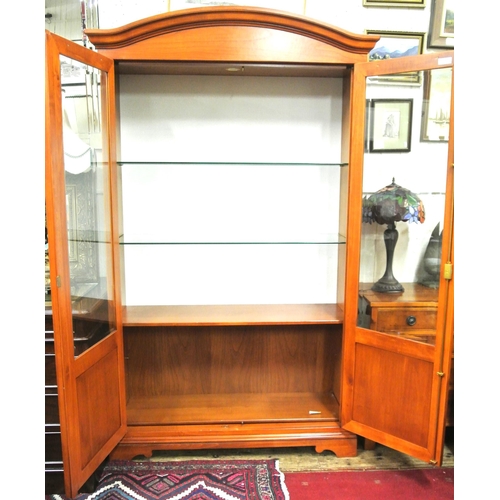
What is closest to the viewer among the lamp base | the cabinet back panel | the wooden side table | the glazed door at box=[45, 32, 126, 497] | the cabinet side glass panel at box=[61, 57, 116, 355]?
the glazed door at box=[45, 32, 126, 497]

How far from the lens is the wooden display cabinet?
1.79 metres

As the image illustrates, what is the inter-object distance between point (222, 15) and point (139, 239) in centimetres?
107

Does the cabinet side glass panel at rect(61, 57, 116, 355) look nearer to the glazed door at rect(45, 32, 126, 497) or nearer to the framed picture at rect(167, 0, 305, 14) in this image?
the glazed door at rect(45, 32, 126, 497)

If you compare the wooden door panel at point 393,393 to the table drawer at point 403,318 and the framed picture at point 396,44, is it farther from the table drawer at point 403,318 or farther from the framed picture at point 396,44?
the framed picture at point 396,44

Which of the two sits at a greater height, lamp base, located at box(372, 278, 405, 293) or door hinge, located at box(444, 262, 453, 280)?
door hinge, located at box(444, 262, 453, 280)

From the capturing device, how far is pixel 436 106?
183 centimetres

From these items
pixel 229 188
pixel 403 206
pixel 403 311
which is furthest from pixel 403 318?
pixel 229 188

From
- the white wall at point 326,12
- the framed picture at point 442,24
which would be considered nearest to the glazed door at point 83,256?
the white wall at point 326,12

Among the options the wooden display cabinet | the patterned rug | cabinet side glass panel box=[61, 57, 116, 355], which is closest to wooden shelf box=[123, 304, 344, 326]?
the wooden display cabinet

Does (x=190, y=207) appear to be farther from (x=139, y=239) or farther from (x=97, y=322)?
(x=97, y=322)

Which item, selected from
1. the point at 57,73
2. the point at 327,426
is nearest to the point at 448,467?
the point at 327,426

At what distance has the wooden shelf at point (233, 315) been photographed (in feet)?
6.52

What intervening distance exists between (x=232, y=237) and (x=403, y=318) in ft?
2.95

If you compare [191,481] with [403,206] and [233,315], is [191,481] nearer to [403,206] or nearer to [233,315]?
[233,315]
